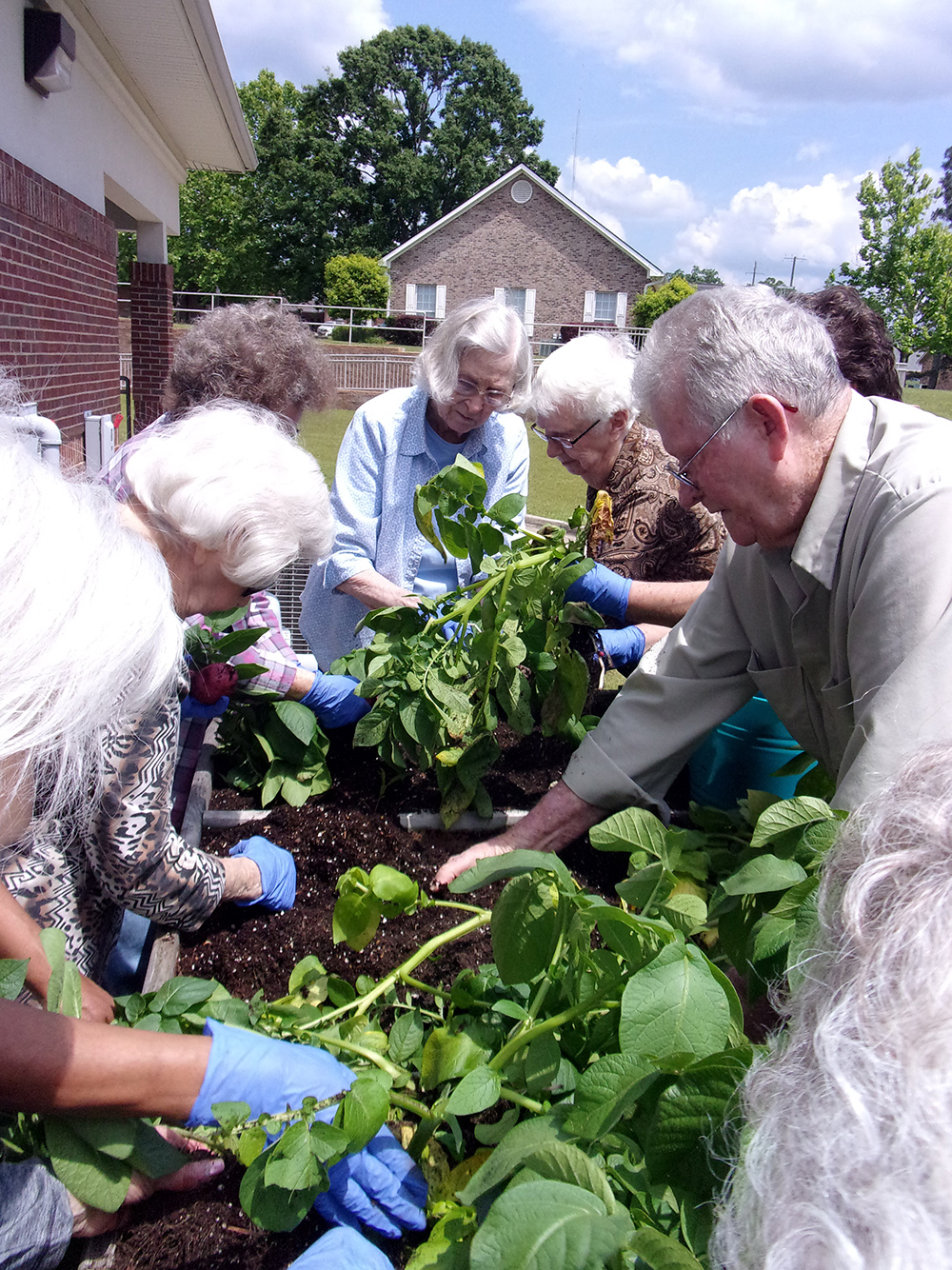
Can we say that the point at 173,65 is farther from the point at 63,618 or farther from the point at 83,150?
the point at 63,618

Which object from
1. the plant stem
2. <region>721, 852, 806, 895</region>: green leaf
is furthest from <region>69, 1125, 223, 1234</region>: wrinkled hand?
<region>721, 852, 806, 895</region>: green leaf

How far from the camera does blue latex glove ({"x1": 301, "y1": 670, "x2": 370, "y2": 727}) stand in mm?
2383

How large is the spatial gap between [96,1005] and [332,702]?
119 centimetres

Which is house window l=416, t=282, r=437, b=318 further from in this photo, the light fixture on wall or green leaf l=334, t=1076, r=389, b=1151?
green leaf l=334, t=1076, r=389, b=1151

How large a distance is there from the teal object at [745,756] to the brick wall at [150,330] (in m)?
10.8

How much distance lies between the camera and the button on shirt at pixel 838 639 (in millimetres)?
1202

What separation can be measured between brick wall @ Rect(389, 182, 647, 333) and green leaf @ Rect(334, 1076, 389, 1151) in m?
37.3

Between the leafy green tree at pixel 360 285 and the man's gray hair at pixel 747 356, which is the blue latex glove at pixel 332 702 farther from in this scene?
the leafy green tree at pixel 360 285

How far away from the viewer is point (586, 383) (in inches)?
96.1

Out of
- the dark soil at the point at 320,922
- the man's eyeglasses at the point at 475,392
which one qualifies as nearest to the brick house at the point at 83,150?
the man's eyeglasses at the point at 475,392

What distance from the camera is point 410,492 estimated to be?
8.89ft

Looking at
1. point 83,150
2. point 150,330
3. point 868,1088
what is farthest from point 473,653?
point 150,330

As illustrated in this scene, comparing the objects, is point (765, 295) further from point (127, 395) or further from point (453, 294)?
point (453, 294)

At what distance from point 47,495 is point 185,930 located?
104 cm
